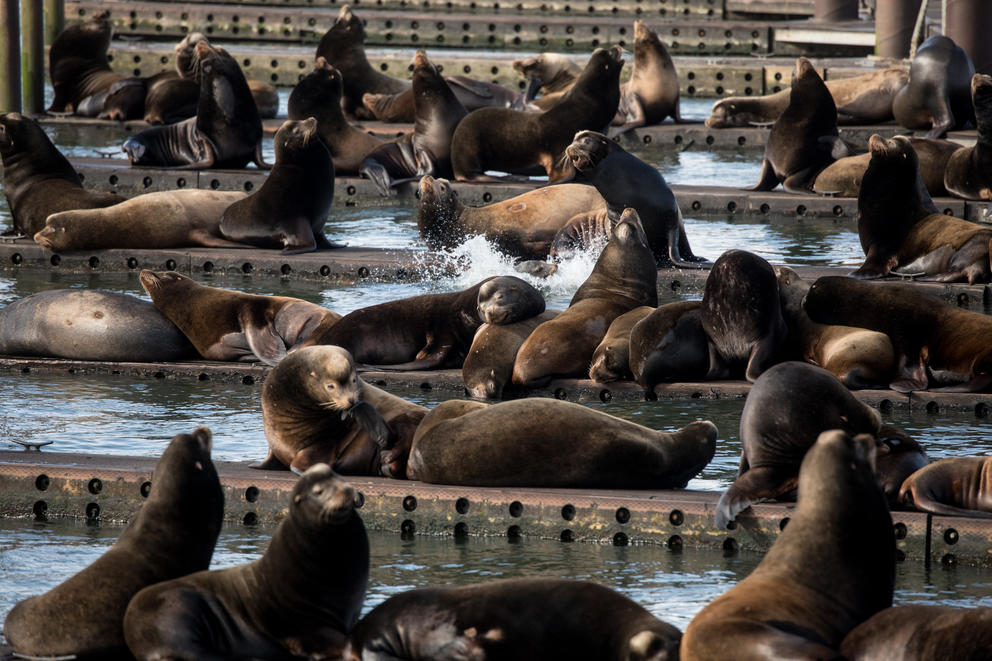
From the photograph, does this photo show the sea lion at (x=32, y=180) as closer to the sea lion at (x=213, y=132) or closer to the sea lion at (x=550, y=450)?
the sea lion at (x=213, y=132)

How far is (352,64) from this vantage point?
55.9 ft

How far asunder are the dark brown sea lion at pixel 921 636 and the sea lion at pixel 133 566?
70.6 inches

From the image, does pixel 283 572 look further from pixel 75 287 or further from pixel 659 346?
pixel 75 287

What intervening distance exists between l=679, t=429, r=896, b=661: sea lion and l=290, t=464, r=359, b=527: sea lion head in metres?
0.94

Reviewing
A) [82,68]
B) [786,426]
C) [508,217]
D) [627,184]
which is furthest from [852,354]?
[82,68]

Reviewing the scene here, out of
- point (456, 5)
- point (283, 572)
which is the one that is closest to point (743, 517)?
point (283, 572)

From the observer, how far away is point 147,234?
11.3 metres

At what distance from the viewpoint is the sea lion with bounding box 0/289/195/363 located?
27.2 ft

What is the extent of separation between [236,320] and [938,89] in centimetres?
872

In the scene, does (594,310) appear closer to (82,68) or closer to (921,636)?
(921,636)

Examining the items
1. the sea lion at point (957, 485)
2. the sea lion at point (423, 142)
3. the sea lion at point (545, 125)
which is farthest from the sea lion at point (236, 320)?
the sea lion at point (423, 142)

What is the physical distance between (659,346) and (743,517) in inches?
92.1

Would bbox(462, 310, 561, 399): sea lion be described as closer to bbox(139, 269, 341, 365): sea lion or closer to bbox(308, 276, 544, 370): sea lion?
bbox(308, 276, 544, 370): sea lion

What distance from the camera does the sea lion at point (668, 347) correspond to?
7492 mm
